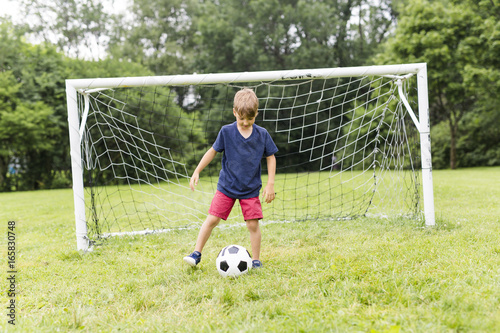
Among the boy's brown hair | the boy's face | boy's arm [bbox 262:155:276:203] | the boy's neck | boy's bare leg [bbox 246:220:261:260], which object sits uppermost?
the boy's brown hair

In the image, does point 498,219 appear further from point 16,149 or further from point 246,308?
point 16,149

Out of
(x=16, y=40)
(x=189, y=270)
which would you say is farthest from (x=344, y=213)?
(x=16, y=40)

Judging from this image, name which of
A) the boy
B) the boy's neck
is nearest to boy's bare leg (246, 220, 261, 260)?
the boy

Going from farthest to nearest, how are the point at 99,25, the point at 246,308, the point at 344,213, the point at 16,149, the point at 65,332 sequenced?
the point at 99,25
the point at 16,149
the point at 344,213
the point at 246,308
the point at 65,332

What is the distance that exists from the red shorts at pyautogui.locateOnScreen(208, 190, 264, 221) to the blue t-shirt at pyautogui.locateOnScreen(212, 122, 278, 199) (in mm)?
41

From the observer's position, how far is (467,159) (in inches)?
714

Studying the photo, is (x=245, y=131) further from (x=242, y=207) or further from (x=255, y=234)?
(x=255, y=234)

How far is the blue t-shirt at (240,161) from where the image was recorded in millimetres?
3078

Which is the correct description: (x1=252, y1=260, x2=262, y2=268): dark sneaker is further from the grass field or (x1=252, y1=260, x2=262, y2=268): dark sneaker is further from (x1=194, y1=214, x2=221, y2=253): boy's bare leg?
(x1=194, y1=214, x2=221, y2=253): boy's bare leg

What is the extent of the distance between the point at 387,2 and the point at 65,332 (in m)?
27.2

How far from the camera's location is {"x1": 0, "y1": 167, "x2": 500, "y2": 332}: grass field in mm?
2041

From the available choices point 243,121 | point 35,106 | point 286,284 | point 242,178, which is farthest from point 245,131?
point 35,106

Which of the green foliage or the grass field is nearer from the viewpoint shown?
the grass field

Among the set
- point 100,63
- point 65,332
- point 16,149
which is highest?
point 100,63
